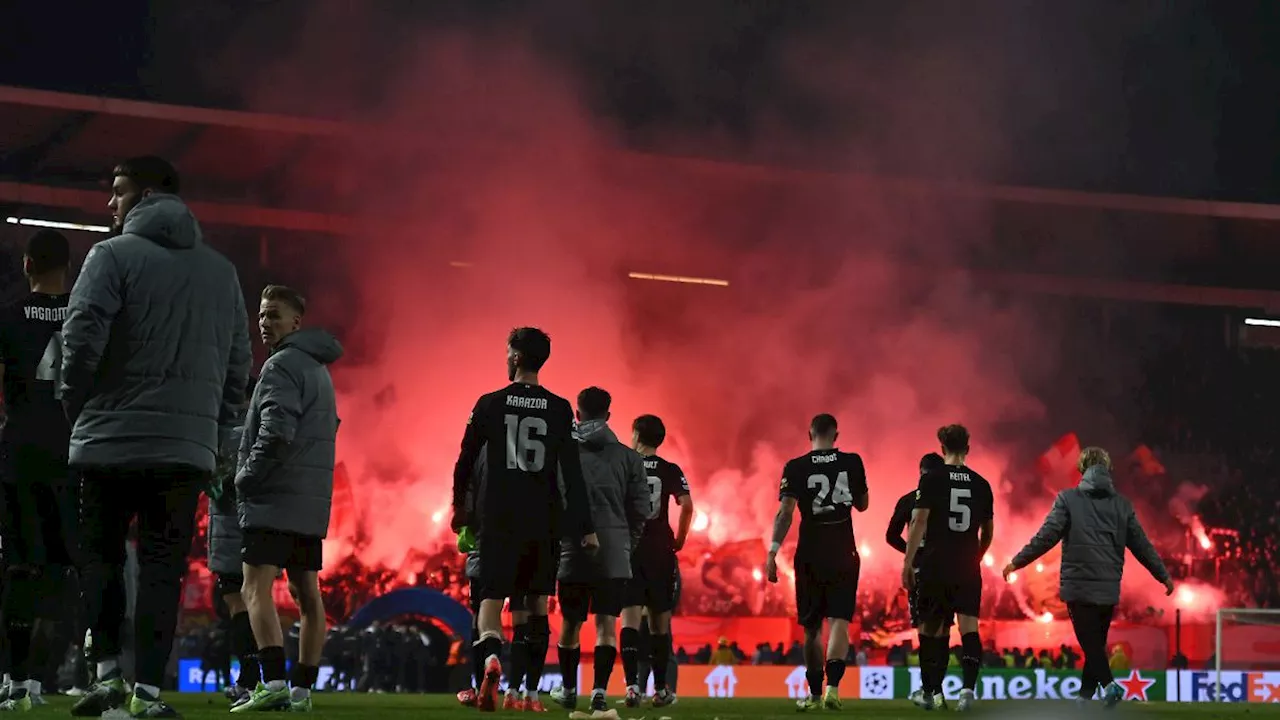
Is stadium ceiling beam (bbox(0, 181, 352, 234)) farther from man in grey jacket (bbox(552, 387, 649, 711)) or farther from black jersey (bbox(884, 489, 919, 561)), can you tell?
man in grey jacket (bbox(552, 387, 649, 711))

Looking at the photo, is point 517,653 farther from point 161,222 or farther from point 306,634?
point 161,222

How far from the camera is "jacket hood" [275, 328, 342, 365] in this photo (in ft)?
25.7

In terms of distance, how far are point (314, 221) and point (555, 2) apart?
5.05m

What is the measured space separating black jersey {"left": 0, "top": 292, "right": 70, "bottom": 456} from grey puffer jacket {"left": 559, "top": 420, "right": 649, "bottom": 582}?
3.34 m

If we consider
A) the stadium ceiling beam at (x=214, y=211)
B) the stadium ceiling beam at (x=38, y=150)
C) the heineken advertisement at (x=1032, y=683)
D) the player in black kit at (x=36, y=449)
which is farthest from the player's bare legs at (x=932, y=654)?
the stadium ceiling beam at (x=214, y=211)

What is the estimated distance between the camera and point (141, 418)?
538 centimetres

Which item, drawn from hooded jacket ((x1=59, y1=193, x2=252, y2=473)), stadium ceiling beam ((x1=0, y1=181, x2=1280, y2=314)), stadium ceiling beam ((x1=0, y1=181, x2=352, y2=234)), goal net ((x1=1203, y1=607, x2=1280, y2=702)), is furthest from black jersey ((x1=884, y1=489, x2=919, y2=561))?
stadium ceiling beam ((x1=0, y1=181, x2=1280, y2=314))

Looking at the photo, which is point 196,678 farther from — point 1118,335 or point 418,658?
point 1118,335

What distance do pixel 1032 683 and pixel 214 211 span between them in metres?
13.7

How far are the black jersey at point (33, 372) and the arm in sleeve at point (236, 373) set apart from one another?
162 cm

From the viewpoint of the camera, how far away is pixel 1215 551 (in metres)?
28.3

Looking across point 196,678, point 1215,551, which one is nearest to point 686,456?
point 1215,551

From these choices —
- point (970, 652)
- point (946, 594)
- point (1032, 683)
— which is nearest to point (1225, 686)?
point (1032, 683)

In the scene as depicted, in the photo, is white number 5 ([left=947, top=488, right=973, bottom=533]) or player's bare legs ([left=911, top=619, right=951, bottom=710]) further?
player's bare legs ([left=911, top=619, right=951, bottom=710])
